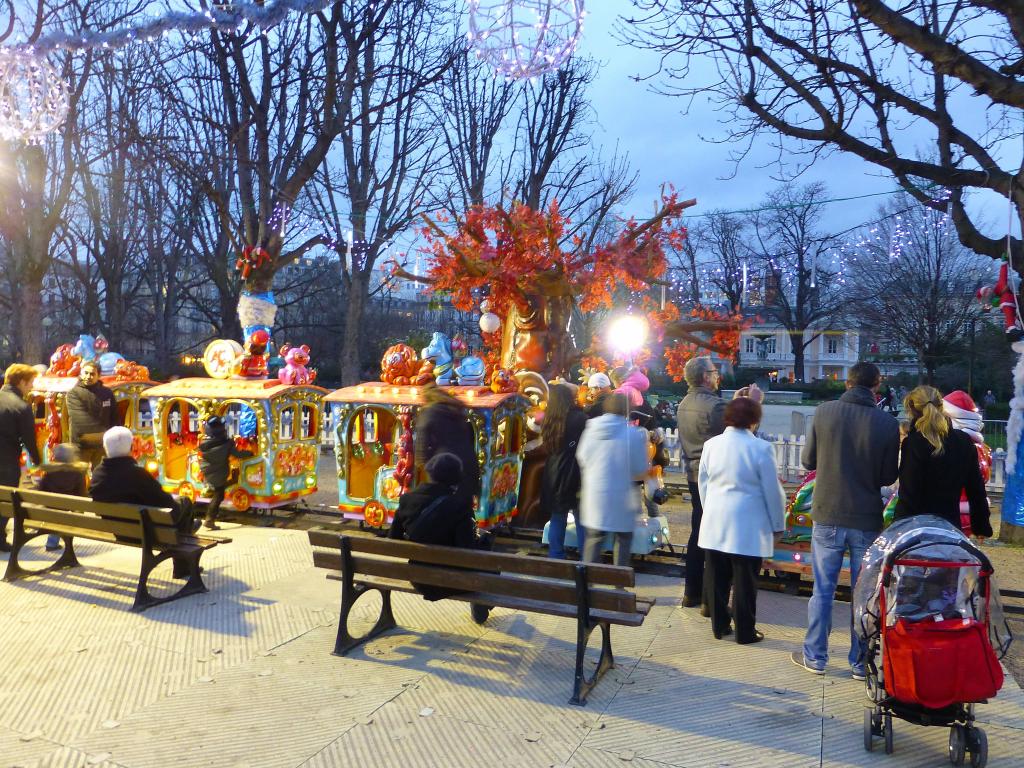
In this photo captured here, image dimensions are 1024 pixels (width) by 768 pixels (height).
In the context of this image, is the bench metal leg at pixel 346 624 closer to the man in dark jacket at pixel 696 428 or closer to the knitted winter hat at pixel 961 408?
the man in dark jacket at pixel 696 428

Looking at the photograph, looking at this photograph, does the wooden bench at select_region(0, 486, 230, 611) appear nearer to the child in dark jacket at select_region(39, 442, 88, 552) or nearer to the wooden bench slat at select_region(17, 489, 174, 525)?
the wooden bench slat at select_region(17, 489, 174, 525)

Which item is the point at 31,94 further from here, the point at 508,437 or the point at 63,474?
the point at 508,437

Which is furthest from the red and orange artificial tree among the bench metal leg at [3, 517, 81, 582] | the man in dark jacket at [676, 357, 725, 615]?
the bench metal leg at [3, 517, 81, 582]

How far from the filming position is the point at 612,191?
20953mm

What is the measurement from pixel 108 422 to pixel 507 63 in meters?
6.87

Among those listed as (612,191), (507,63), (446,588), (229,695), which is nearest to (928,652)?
(446,588)

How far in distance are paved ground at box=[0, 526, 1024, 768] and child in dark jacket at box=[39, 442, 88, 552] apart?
4.27 ft

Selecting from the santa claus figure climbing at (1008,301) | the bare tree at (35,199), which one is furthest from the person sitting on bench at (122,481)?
the bare tree at (35,199)

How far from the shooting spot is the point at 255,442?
892 cm

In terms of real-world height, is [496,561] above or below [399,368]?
below

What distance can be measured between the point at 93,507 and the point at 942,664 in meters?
5.68

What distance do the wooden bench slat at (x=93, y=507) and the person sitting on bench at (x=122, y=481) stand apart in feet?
0.41

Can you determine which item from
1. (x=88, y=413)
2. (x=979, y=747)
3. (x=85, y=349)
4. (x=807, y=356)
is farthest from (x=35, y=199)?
(x=807, y=356)

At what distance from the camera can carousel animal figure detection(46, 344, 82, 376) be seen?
10.8m
